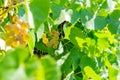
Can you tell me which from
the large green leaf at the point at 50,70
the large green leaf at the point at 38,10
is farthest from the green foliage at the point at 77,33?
the large green leaf at the point at 50,70

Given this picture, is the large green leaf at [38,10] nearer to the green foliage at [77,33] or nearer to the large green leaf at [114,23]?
the green foliage at [77,33]

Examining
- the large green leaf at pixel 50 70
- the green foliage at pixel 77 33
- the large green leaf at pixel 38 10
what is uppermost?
the large green leaf at pixel 50 70

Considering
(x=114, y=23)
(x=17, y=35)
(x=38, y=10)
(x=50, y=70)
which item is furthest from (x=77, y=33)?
(x=50, y=70)

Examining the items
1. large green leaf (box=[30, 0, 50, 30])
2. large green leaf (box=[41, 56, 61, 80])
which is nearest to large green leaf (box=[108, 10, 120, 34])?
large green leaf (box=[30, 0, 50, 30])

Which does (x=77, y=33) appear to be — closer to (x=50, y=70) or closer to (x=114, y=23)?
(x=114, y=23)

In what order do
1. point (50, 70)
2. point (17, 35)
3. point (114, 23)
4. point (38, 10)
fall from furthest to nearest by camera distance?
point (114, 23)
point (38, 10)
point (17, 35)
point (50, 70)

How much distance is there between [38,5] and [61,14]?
1.23ft

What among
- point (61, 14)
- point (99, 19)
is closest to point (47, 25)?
point (61, 14)

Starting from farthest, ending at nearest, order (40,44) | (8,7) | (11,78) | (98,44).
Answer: (40,44)
(98,44)
(8,7)
(11,78)

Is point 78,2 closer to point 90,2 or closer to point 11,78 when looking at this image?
point 90,2

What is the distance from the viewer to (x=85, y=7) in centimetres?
110

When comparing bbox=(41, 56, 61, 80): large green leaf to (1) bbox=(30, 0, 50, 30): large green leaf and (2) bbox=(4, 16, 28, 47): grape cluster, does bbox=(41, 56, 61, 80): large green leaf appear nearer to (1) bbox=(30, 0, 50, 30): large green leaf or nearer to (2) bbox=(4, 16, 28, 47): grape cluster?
(2) bbox=(4, 16, 28, 47): grape cluster

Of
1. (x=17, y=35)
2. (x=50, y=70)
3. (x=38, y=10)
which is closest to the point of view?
(x=50, y=70)

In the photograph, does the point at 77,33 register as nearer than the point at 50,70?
No
